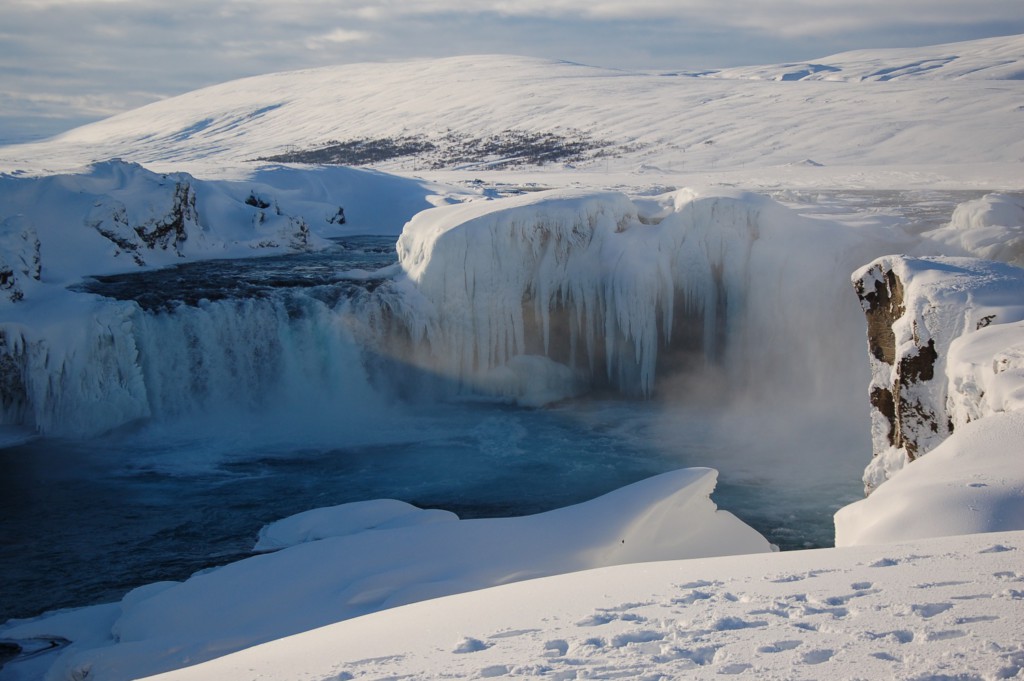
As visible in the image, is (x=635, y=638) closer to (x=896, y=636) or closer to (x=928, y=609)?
(x=896, y=636)

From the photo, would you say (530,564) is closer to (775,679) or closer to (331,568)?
(331,568)

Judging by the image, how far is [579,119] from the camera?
48.6 meters

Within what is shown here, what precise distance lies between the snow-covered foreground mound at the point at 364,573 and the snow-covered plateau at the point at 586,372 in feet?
0.10

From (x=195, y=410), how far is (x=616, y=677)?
1217cm

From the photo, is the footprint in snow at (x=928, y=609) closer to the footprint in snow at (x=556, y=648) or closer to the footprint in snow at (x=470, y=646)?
→ the footprint in snow at (x=556, y=648)

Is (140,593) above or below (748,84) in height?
below

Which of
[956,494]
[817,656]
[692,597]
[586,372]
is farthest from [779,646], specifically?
[586,372]

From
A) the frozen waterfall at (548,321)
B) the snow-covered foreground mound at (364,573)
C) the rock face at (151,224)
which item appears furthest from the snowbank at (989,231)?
the rock face at (151,224)

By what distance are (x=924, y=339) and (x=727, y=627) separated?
4373 millimetres

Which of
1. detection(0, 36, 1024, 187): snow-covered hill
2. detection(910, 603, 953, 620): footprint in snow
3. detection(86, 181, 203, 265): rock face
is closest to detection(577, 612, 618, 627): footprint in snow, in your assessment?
detection(910, 603, 953, 620): footprint in snow

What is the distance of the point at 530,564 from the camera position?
Result: 6453mm

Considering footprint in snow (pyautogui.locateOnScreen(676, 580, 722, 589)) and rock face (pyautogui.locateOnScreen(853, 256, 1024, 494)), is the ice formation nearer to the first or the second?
rock face (pyautogui.locateOnScreen(853, 256, 1024, 494))

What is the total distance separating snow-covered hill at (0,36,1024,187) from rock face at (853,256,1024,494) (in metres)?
16.4

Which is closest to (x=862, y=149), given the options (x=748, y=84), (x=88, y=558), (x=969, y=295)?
(x=748, y=84)
